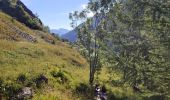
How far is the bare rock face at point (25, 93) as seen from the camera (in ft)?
84.6

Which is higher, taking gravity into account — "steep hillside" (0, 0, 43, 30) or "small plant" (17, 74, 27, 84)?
"steep hillside" (0, 0, 43, 30)

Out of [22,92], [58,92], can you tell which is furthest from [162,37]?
[58,92]

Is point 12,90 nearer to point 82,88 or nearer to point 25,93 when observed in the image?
point 25,93

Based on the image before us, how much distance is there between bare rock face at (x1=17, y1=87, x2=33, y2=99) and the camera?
25794 millimetres

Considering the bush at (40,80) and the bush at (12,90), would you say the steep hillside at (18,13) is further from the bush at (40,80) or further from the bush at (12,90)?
the bush at (12,90)

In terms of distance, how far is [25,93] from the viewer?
26312mm

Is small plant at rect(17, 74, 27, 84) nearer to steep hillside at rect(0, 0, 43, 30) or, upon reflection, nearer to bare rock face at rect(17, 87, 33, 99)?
bare rock face at rect(17, 87, 33, 99)

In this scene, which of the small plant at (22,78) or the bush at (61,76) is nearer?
the small plant at (22,78)

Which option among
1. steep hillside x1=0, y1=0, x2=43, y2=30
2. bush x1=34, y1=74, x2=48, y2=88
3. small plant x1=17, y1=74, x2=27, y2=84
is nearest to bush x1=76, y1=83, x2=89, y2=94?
bush x1=34, y1=74, x2=48, y2=88

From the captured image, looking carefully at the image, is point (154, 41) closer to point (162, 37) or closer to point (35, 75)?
point (162, 37)

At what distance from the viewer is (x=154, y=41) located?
17.1 metres

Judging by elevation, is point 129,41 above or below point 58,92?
above

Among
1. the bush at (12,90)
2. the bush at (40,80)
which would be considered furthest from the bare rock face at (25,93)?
the bush at (40,80)

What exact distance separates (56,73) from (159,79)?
1813cm
